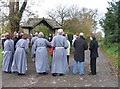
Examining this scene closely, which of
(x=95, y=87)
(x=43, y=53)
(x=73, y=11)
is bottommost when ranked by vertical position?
(x=95, y=87)

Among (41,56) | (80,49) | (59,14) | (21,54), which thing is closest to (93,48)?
(80,49)

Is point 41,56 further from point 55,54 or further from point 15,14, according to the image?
point 15,14

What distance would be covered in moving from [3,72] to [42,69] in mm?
2091

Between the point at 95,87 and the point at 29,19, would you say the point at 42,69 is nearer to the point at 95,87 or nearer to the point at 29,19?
the point at 95,87

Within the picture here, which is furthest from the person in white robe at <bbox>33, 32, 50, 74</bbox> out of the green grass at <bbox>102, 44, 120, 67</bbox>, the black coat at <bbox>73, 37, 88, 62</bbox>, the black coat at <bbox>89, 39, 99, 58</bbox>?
the green grass at <bbox>102, 44, 120, 67</bbox>

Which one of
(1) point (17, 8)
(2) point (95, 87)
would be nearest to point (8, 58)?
(2) point (95, 87)

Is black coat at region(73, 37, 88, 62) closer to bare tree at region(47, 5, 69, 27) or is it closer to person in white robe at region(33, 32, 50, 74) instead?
person in white robe at region(33, 32, 50, 74)

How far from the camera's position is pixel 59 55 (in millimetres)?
13680

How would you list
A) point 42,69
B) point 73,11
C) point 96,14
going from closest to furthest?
point 42,69
point 73,11
point 96,14

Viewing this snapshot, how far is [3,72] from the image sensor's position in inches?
583

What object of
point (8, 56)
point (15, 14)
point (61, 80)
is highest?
point (15, 14)

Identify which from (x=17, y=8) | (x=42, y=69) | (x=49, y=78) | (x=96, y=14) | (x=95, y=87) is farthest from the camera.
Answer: (x=96, y=14)

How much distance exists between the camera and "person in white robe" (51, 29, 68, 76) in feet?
44.6

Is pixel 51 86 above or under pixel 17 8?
under
